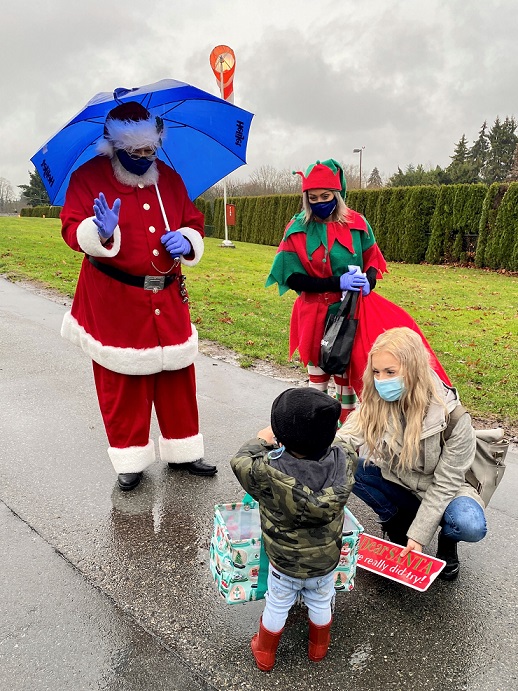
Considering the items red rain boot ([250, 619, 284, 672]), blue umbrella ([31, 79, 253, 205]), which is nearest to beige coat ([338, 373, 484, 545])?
red rain boot ([250, 619, 284, 672])

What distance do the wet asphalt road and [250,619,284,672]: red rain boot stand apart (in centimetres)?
4

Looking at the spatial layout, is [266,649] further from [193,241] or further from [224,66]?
[224,66]

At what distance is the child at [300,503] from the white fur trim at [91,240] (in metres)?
1.41

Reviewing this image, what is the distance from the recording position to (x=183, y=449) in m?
3.58

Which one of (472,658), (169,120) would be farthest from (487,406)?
(169,120)

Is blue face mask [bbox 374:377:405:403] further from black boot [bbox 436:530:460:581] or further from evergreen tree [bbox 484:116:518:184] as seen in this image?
evergreen tree [bbox 484:116:518:184]

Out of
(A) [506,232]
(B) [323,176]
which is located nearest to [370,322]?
(B) [323,176]

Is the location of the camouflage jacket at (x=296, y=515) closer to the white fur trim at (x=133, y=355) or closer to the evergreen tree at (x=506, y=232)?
the white fur trim at (x=133, y=355)

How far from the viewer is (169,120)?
3.45m

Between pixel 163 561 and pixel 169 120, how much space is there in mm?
2504

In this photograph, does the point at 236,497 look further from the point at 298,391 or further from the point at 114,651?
the point at 298,391

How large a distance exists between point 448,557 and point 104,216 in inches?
92.1

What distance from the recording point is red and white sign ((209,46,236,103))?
15470mm

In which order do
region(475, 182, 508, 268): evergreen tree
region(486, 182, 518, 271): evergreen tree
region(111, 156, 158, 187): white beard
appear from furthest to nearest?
region(475, 182, 508, 268): evergreen tree < region(486, 182, 518, 271): evergreen tree < region(111, 156, 158, 187): white beard
